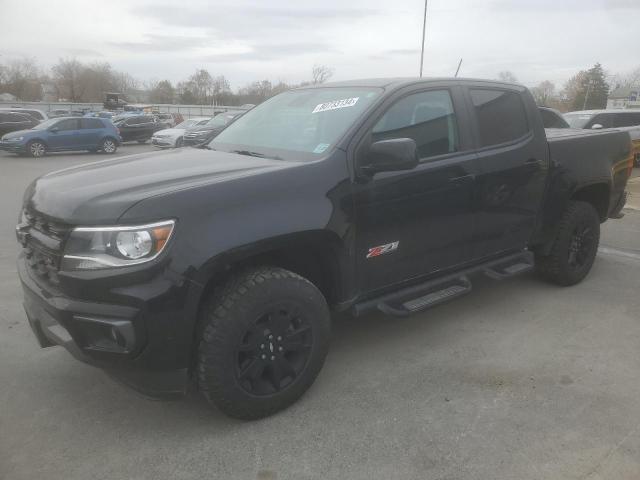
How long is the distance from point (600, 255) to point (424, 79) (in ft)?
12.3

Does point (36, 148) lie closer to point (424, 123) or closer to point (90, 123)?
point (90, 123)

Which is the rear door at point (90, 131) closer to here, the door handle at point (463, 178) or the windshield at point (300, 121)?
the windshield at point (300, 121)

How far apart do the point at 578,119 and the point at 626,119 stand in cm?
147

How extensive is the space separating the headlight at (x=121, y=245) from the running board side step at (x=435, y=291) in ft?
4.37

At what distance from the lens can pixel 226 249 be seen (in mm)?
2438

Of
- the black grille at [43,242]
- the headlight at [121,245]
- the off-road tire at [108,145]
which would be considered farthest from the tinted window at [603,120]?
the off-road tire at [108,145]

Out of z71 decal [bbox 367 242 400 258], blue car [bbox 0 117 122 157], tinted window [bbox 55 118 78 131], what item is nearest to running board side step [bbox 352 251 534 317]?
z71 decal [bbox 367 242 400 258]

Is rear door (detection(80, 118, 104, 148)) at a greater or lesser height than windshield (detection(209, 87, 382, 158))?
lesser

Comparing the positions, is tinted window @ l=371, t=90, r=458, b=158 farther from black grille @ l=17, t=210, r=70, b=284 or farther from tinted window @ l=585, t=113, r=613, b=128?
tinted window @ l=585, t=113, r=613, b=128

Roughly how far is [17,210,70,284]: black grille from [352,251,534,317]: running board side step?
1655 millimetres

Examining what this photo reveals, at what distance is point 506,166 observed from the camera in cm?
379

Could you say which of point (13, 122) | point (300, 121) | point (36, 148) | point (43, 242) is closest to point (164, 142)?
point (36, 148)

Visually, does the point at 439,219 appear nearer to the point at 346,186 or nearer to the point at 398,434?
the point at 346,186

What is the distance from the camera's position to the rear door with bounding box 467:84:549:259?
12.2 ft
